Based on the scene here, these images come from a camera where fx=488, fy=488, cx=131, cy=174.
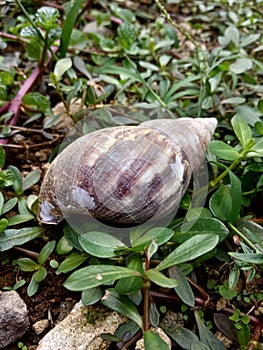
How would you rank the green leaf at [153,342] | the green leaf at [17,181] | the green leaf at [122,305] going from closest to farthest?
the green leaf at [153,342] < the green leaf at [122,305] < the green leaf at [17,181]

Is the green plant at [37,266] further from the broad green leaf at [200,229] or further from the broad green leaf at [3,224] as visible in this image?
the broad green leaf at [200,229]

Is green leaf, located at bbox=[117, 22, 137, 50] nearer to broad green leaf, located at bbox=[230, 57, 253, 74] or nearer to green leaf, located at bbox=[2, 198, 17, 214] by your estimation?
broad green leaf, located at bbox=[230, 57, 253, 74]

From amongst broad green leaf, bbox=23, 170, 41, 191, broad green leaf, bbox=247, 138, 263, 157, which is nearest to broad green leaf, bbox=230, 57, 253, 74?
broad green leaf, bbox=247, 138, 263, 157

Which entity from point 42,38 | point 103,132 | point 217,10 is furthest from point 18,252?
point 217,10

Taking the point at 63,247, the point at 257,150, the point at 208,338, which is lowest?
the point at 208,338

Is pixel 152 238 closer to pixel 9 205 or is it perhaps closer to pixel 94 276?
pixel 94 276

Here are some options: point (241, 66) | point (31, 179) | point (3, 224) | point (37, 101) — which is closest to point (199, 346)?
point (3, 224)

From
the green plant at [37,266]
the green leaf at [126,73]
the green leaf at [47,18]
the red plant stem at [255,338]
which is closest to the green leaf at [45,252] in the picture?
the green plant at [37,266]

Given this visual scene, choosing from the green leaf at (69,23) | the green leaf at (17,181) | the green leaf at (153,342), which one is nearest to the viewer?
the green leaf at (153,342)
